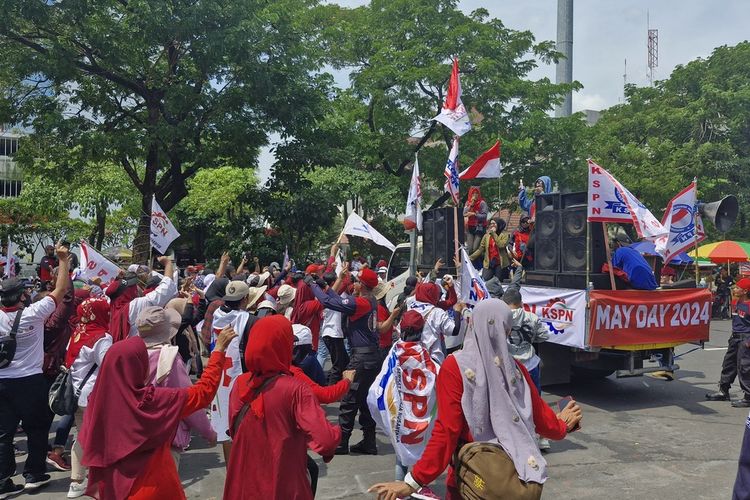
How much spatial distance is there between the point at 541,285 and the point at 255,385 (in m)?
7.15

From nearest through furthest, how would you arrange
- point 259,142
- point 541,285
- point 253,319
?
1. point 253,319
2. point 541,285
3. point 259,142

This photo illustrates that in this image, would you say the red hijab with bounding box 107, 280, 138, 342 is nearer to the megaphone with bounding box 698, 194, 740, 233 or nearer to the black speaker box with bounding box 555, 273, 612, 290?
the black speaker box with bounding box 555, 273, 612, 290

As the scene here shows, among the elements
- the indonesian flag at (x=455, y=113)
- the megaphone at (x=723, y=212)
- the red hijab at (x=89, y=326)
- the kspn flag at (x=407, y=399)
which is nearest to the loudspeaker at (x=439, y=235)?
the indonesian flag at (x=455, y=113)

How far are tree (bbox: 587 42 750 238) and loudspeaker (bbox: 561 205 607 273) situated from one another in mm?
17005

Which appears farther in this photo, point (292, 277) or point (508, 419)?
point (292, 277)

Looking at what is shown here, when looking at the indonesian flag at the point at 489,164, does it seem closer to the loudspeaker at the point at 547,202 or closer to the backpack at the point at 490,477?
the loudspeaker at the point at 547,202

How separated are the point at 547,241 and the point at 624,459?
3867mm

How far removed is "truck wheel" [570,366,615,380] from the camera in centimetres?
954

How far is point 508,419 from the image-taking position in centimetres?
288

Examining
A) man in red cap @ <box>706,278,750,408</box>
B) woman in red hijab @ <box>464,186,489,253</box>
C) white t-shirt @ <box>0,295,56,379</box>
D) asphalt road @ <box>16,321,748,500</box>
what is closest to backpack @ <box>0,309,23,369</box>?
white t-shirt @ <box>0,295,56,379</box>

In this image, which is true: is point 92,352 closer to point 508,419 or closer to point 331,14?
point 508,419

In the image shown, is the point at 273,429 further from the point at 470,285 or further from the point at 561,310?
the point at 561,310

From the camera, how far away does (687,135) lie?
2938 centimetres

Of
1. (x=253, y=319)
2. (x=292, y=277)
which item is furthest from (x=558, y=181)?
(x=253, y=319)
